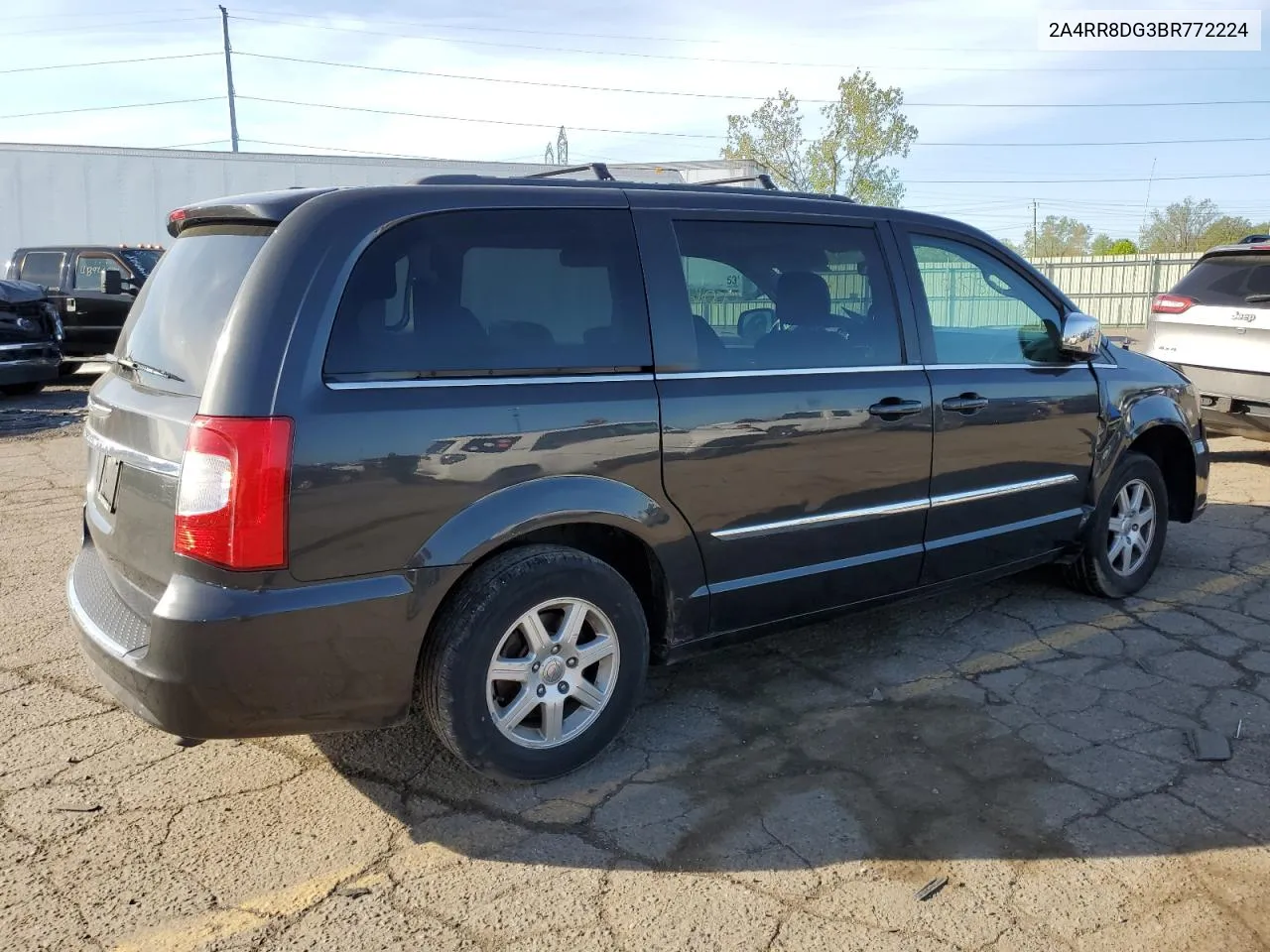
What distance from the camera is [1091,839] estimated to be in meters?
2.86

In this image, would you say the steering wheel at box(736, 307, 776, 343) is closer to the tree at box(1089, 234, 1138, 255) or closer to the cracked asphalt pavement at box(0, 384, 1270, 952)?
the cracked asphalt pavement at box(0, 384, 1270, 952)

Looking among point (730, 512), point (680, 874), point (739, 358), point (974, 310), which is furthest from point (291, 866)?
point (974, 310)

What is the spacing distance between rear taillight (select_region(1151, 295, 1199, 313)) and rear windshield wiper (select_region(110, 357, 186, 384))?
7.06 meters

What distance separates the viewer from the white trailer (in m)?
18.2

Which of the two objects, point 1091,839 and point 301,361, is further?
point 1091,839

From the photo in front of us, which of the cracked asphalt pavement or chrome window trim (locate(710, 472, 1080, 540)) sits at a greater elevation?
chrome window trim (locate(710, 472, 1080, 540))

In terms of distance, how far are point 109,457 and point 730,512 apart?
6.36 ft

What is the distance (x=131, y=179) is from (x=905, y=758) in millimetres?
19525

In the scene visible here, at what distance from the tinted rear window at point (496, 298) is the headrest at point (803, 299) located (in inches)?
26.5

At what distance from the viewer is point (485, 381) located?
2.91 meters

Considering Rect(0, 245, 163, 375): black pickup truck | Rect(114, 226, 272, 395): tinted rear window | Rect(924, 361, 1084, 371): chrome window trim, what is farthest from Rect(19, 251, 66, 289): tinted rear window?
Rect(924, 361, 1084, 371): chrome window trim

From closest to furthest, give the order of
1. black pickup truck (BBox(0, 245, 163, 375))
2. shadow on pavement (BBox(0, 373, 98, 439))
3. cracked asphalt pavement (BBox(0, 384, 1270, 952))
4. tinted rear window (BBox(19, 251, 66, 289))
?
cracked asphalt pavement (BBox(0, 384, 1270, 952))
shadow on pavement (BBox(0, 373, 98, 439))
black pickup truck (BBox(0, 245, 163, 375))
tinted rear window (BBox(19, 251, 66, 289))

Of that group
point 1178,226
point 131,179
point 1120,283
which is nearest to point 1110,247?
point 1178,226

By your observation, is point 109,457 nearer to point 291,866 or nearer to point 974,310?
point 291,866
